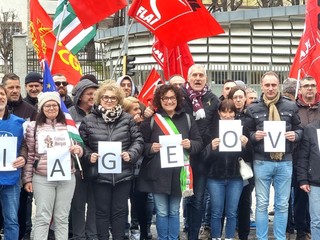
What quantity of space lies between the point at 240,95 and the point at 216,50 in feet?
57.4

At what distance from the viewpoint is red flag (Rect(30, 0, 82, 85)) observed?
12438 mm

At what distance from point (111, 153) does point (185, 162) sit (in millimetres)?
984

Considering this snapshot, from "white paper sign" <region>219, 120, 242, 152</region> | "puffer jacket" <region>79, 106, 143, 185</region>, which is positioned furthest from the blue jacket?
"white paper sign" <region>219, 120, 242, 152</region>

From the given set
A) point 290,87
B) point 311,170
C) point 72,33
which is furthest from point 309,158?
point 72,33

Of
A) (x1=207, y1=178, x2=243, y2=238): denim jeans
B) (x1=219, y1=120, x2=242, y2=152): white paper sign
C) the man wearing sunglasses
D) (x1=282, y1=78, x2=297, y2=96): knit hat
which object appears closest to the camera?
(x1=219, y1=120, x2=242, y2=152): white paper sign

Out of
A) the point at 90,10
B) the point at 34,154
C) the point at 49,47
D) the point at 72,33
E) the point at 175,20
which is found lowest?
the point at 34,154

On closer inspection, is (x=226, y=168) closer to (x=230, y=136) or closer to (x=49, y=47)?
(x=230, y=136)

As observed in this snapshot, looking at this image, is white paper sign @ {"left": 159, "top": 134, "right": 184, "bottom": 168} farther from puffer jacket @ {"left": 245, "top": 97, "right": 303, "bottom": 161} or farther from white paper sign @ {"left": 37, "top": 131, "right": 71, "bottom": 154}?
white paper sign @ {"left": 37, "top": 131, "right": 71, "bottom": 154}

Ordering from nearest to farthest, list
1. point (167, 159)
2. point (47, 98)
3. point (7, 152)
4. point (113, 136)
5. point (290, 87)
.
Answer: point (7, 152) → point (47, 98) → point (113, 136) → point (167, 159) → point (290, 87)

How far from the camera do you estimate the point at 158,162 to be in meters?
9.34

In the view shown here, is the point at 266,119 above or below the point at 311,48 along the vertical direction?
below

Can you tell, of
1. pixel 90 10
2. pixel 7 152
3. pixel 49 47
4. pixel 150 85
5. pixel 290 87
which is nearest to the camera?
pixel 7 152

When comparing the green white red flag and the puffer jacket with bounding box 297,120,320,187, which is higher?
the green white red flag

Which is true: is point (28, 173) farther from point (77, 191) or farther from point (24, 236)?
point (24, 236)
